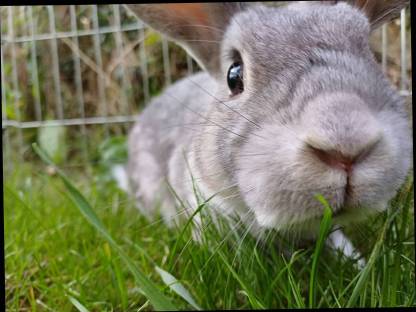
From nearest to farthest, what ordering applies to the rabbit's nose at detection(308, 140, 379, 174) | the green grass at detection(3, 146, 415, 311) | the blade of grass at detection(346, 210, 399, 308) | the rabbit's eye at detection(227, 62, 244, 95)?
the rabbit's nose at detection(308, 140, 379, 174)
the blade of grass at detection(346, 210, 399, 308)
the green grass at detection(3, 146, 415, 311)
the rabbit's eye at detection(227, 62, 244, 95)

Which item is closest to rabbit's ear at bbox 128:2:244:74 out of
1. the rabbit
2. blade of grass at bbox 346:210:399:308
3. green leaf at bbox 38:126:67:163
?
the rabbit

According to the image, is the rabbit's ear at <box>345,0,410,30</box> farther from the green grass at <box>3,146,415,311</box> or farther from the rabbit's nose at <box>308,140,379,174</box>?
the rabbit's nose at <box>308,140,379,174</box>

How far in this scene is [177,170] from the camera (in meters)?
2.38

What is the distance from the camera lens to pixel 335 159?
1182 mm

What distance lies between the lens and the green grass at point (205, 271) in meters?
1.44

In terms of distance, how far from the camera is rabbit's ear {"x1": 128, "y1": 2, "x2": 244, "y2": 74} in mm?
1959

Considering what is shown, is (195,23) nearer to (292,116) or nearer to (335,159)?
(292,116)

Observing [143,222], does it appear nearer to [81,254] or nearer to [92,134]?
[81,254]

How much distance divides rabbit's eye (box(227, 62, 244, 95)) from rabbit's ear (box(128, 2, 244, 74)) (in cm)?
22

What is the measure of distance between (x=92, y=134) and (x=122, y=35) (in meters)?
0.79

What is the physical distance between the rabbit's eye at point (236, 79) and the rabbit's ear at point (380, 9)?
1.65 feet

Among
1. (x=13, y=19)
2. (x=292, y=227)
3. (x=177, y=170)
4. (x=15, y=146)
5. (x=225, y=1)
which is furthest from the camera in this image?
(x=15, y=146)

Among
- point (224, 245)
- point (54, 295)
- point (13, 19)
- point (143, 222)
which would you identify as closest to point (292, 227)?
point (224, 245)

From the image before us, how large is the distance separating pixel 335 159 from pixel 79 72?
3.09 metres
